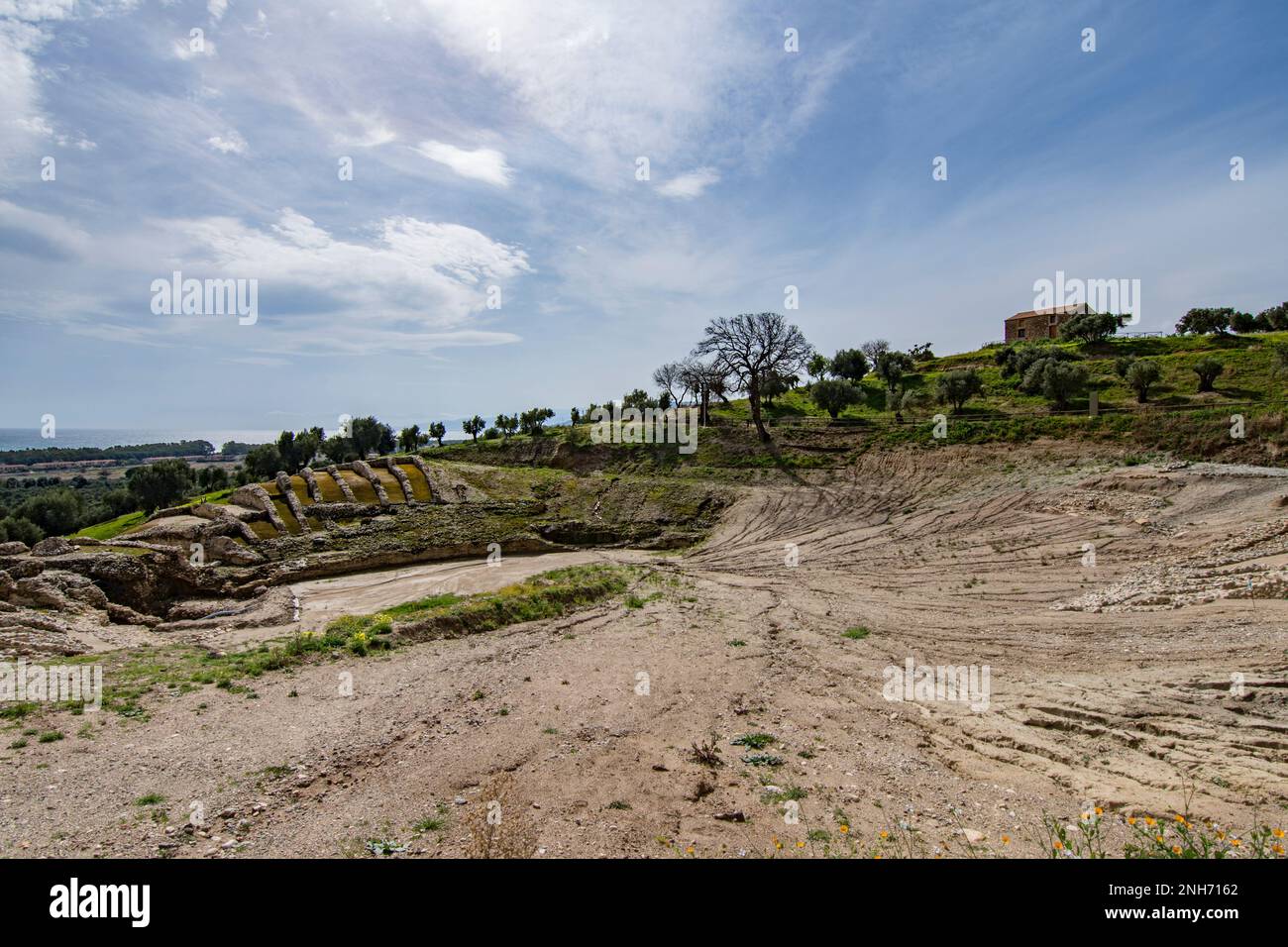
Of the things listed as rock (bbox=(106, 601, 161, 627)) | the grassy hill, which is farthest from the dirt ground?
the grassy hill

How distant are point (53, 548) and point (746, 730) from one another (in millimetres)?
32010

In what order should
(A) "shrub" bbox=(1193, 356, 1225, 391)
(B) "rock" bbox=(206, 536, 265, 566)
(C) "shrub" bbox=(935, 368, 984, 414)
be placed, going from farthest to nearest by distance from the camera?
(C) "shrub" bbox=(935, 368, 984, 414) < (A) "shrub" bbox=(1193, 356, 1225, 391) < (B) "rock" bbox=(206, 536, 265, 566)

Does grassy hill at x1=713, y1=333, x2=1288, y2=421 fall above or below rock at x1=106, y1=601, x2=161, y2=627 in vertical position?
above

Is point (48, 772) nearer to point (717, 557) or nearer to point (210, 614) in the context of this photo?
point (210, 614)

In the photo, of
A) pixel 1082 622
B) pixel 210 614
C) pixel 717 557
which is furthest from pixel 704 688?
pixel 210 614

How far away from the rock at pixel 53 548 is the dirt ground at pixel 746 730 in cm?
1310

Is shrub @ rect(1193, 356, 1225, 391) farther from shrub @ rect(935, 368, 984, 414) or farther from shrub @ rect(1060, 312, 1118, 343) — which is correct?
shrub @ rect(1060, 312, 1118, 343)

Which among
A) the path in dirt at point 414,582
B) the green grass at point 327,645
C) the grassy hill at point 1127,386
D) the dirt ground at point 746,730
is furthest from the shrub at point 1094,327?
the green grass at point 327,645

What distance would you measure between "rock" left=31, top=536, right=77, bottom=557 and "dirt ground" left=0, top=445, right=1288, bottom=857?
13.1 metres

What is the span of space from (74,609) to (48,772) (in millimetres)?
16399

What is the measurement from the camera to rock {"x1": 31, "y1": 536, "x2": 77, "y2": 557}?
27109 mm

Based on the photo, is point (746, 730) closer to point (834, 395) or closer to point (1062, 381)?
point (834, 395)

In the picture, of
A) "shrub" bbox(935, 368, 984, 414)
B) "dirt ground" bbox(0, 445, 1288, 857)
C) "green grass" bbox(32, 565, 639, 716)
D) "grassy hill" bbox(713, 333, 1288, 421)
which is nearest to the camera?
"dirt ground" bbox(0, 445, 1288, 857)

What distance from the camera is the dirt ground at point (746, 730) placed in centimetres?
896
